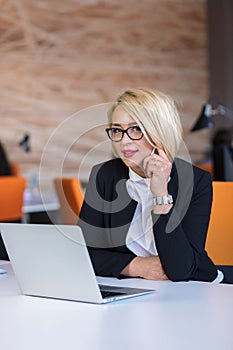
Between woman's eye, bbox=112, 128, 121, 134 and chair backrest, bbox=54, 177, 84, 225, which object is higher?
woman's eye, bbox=112, 128, 121, 134

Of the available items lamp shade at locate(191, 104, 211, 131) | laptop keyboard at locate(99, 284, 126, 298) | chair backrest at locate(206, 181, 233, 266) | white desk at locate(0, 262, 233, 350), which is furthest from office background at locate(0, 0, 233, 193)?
white desk at locate(0, 262, 233, 350)

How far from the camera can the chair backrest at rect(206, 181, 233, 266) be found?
2766 millimetres

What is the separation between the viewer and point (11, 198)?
4727 millimetres

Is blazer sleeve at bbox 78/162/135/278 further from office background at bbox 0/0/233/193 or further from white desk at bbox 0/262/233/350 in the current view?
office background at bbox 0/0/233/193

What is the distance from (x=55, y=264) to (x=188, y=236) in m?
0.58

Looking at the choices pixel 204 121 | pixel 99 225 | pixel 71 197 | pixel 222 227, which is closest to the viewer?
pixel 99 225

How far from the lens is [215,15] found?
Answer: 28.8 ft

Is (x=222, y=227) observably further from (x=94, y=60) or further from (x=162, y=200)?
(x=94, y=60)

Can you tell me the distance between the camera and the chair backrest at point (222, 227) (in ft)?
9.07

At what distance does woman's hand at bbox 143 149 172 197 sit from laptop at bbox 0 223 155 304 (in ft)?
1.11

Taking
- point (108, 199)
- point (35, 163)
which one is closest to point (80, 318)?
point (108, 199)

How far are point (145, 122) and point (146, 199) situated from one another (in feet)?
0.86

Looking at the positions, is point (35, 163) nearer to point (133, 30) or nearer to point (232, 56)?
point (133, 30)

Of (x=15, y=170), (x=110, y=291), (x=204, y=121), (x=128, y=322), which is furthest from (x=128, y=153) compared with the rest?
(x=15, y=170)
